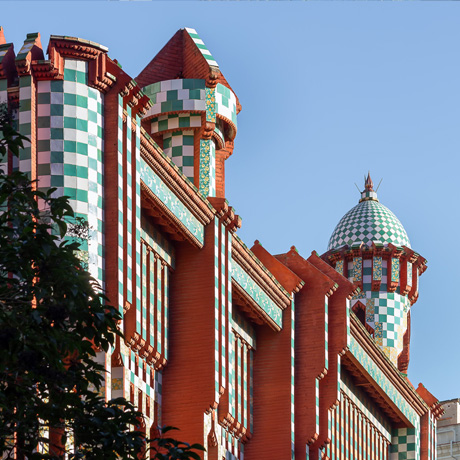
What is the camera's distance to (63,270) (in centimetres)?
1373

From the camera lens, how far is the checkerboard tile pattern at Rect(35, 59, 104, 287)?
21078 mm

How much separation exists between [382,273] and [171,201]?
1744cm

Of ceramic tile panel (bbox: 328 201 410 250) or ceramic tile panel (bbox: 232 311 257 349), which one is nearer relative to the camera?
ceramic tile panel (bbox: 232 311 257 349)

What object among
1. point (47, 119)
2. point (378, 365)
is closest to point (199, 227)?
point (47, 119)

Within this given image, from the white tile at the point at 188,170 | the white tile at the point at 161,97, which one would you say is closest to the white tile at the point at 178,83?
the white tile at the point at 161,97

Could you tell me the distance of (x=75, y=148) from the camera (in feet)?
69.9

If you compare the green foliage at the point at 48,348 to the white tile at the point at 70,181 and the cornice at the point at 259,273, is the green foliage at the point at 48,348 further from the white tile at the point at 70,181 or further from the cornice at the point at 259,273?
the cornice at the point at 259,273

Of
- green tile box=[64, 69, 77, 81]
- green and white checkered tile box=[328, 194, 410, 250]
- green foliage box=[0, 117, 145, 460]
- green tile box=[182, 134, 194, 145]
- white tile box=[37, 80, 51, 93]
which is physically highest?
green and white checkered tile box=[328, 194, 410, 250]

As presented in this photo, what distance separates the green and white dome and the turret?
13.5 meters

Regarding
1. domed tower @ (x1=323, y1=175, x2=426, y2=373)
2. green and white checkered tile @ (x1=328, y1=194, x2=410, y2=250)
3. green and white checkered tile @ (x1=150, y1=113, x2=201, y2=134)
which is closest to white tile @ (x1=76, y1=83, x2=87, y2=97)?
green and white checkered tile @ (x1=150, y1=113, x2=201, y2=134)

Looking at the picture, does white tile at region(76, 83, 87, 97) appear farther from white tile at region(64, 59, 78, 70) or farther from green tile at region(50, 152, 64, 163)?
green tile at region(50, 152, 64, 163)

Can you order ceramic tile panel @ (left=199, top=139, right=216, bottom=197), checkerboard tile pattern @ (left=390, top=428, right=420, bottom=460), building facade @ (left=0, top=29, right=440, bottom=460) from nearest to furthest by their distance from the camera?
building facade @ (left=0, top=29, right=440, bottom=460), ceramic tile panel @ (left=199, top=139, right=216, bottom=197), checkerboard tile pattern @ (left=390, top=428, right=420, bottom=460)

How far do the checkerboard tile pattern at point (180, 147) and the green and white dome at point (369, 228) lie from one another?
46.7 ft

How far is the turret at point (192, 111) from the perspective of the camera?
27984mm
